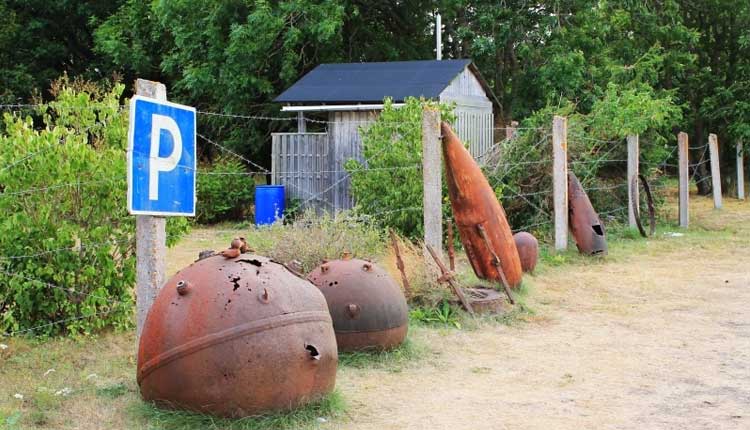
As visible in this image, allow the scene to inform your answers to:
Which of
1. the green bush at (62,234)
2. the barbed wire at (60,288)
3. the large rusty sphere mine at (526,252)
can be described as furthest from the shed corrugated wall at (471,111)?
the barbed wire at (60,288)

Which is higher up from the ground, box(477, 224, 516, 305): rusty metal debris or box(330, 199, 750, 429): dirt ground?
box(477, 224, 516, 305): rusty metal debris

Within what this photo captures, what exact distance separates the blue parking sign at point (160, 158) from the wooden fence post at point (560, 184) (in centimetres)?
840

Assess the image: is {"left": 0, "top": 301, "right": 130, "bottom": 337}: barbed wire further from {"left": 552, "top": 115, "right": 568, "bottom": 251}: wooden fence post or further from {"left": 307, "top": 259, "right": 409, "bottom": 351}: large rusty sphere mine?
{"left": 552, "top": 115, "right": 568, "bottom": 251}: wooden fence post

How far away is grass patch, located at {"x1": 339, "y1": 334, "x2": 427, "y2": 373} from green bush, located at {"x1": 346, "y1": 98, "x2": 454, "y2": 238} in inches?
212

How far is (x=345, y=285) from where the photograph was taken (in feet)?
22.2

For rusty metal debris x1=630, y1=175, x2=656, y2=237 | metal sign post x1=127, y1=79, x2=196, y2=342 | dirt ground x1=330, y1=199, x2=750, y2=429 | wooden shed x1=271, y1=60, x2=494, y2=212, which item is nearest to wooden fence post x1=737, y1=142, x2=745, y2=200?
wooden shed x1=271, y1=60, x2=494, y2=212

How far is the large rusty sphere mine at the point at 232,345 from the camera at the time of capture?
4828 millimetres

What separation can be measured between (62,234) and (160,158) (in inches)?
80.5

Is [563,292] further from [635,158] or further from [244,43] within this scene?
[244,43]

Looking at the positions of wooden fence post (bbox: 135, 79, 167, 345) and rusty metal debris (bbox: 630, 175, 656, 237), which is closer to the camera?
wooden fence post (bbox: 135, 79, 167, 345)

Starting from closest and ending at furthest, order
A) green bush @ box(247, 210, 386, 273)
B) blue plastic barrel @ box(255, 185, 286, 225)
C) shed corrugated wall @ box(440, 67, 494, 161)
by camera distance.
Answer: green bush @ box(247, 210, 386, 273) → blue plastic barrel @ box(255, 185, 286, 225) → shed corrugated wall @ box(440, 67, 494, 161)

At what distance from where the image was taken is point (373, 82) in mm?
18656

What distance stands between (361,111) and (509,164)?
14.0 feet

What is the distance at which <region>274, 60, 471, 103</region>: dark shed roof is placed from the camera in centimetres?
1781
